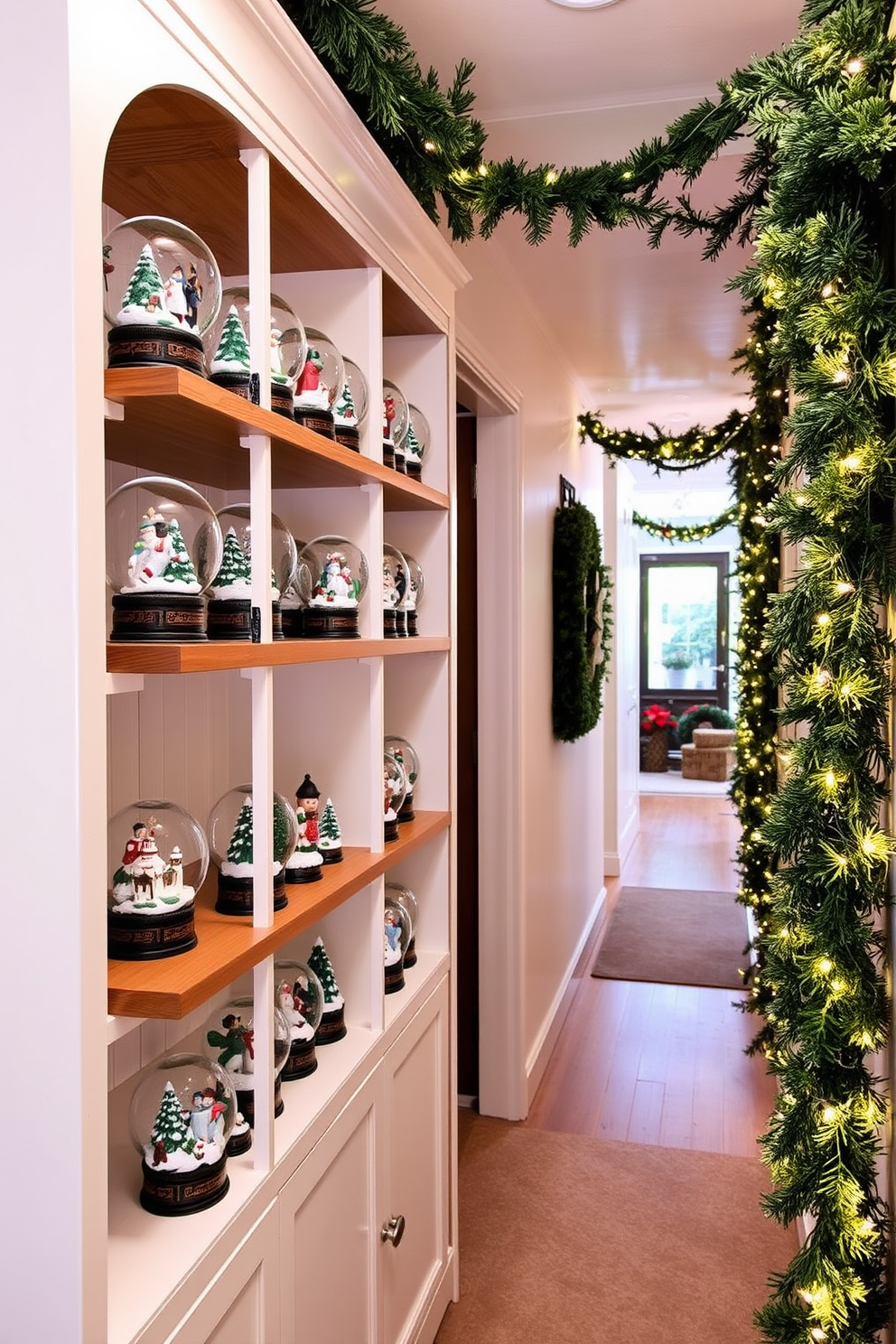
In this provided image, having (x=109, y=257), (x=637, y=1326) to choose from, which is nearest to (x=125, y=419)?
(x=109, y=257)

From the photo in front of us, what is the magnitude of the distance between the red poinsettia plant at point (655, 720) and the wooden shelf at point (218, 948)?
381 inches

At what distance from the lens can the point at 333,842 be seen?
1.74 m

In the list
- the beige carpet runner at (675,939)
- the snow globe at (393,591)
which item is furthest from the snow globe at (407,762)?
the beige carpet runner at (675,939)

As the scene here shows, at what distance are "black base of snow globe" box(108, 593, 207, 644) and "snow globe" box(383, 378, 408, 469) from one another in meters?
0.83

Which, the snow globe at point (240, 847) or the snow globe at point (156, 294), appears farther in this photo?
the snow globe at point (240, 847)

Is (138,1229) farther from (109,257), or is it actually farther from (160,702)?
(109,257)

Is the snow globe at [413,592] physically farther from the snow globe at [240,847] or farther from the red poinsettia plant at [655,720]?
the red poinsettia plant at [655,720]

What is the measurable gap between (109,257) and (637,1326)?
94.8 inches

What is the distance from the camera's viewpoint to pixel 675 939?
536cm

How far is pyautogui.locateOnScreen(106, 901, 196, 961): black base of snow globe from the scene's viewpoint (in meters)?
1.21

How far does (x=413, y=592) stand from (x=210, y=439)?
0.87m

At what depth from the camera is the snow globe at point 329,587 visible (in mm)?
1697

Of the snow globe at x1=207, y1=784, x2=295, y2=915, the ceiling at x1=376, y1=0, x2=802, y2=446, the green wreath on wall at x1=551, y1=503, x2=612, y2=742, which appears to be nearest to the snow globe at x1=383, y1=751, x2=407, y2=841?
the snow globe at x1=207, y1=784, x2=295, y2=915

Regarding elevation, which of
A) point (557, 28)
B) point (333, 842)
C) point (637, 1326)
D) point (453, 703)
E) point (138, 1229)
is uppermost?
point (557, 28)
